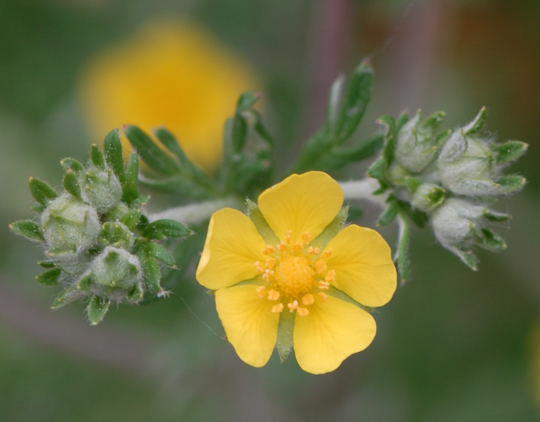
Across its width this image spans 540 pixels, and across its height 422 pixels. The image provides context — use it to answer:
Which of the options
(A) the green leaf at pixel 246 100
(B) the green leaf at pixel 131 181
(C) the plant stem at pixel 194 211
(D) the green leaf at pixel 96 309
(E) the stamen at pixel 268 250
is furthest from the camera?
(A) the green leaf at pixel 246 100

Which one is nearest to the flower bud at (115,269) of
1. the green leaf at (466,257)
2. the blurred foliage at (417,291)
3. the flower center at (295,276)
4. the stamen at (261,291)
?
the stamen at (261,291)

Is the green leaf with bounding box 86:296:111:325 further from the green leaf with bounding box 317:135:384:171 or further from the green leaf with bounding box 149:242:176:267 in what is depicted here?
the green leaf with bounding box 317:135:384:171

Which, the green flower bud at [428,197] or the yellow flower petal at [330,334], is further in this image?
the green flower bud at [428,197]

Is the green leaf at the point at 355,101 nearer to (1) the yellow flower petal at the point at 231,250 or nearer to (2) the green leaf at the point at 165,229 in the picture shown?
(1) the yellow flower petal at the point at 231,250

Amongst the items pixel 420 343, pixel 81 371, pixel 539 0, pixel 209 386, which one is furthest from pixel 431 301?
pixel 81 371

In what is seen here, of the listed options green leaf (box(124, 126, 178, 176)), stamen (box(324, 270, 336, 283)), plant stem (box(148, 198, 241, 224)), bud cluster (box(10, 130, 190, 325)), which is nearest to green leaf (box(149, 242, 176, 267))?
bud cluster (box(10, 130, 190, 325))

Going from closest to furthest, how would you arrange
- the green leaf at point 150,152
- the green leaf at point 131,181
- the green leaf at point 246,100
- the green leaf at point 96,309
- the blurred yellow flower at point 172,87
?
1. the green leaf at point 96,309
2. the green leaf at point 131,181
3. the green leaf at point 246,100
4. the green leaf at point 150,152
5. the blurred yellow flower at point 172,87

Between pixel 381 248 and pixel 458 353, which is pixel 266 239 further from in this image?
pixel 458 353

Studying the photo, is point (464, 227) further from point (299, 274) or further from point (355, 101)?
point (355, 101)
